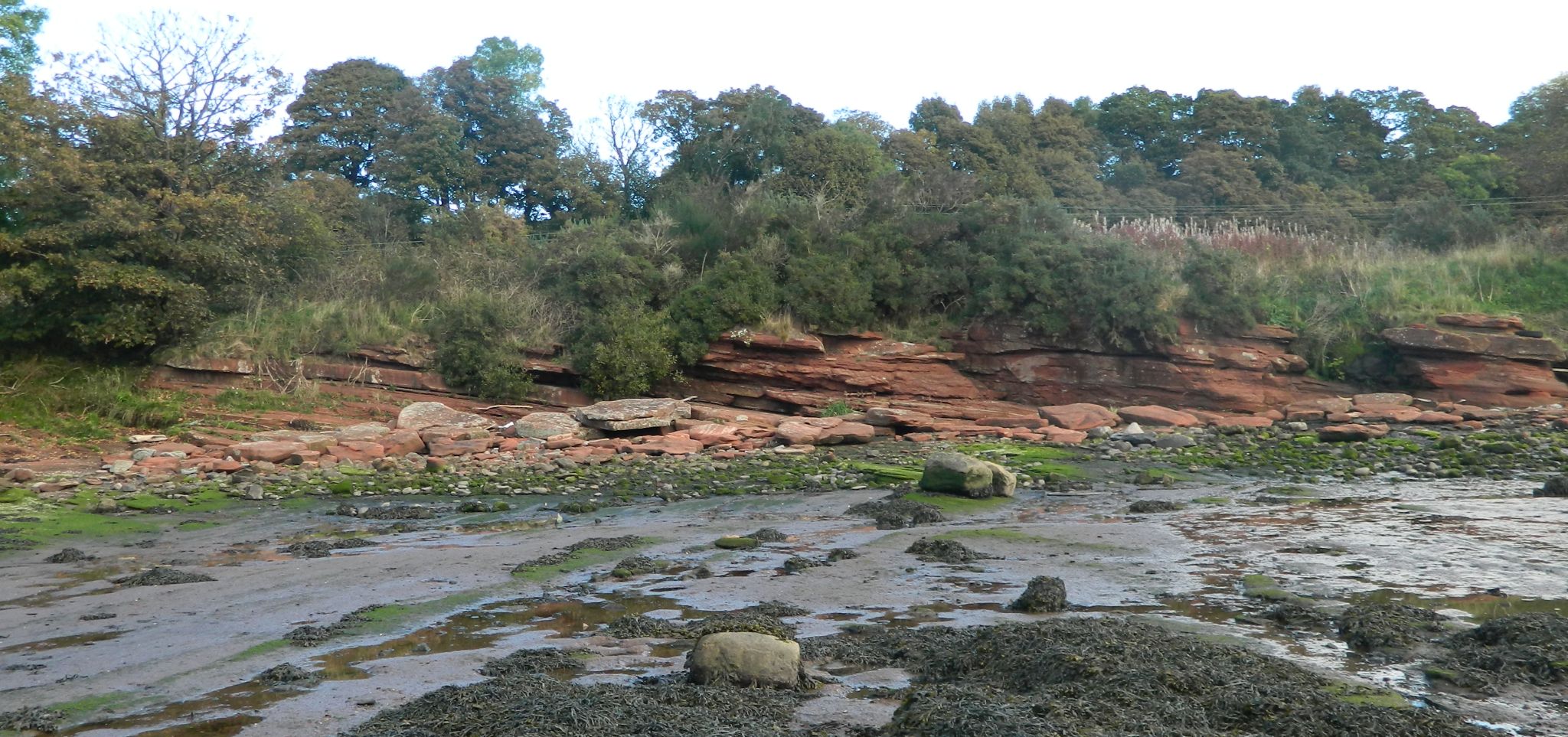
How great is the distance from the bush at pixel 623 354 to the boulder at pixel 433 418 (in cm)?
272

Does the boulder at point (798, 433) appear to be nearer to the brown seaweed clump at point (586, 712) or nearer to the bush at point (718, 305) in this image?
the bush at point (718, 305)

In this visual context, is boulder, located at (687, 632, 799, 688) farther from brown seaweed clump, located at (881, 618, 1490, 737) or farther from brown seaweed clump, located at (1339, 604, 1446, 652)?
brown seaweed clump, located at (1339, 604, 1446, 652)

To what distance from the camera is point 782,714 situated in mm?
4980

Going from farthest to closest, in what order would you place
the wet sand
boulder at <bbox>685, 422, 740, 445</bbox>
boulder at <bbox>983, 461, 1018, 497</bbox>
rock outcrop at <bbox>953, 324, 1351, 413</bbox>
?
1. rock outcrop at <bbox>953, 324, 1351, 413</bbox>
2. boulder at <bbox>685, 422, 740, 445</bbox>
3. boulder at <bbox>983, 461, 1018, 497</bbox>
4. the wet sand

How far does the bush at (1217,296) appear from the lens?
23844 millimetres

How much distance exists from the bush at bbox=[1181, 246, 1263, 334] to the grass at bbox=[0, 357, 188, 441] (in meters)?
20.6

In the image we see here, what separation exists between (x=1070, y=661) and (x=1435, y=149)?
50.7 meters

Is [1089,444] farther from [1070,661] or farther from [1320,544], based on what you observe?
[1070,661]

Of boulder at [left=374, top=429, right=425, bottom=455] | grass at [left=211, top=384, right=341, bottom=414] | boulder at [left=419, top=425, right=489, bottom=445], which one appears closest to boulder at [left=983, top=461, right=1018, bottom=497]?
boulder at [left=419, top=425, right=489, bottom=445]

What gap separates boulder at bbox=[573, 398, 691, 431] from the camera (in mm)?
19188

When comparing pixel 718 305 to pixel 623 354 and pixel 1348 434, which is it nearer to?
pixel 623 354

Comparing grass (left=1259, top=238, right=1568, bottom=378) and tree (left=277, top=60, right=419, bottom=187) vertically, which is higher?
tree (left=277, top=60, right=419, bottom=187)

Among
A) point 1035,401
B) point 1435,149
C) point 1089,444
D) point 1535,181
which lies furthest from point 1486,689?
point 1435,149

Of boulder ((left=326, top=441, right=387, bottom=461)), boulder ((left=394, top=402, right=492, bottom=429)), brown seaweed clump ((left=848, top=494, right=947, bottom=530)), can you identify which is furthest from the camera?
boulder ((left=394, top=402, right=492, bottom=429))
